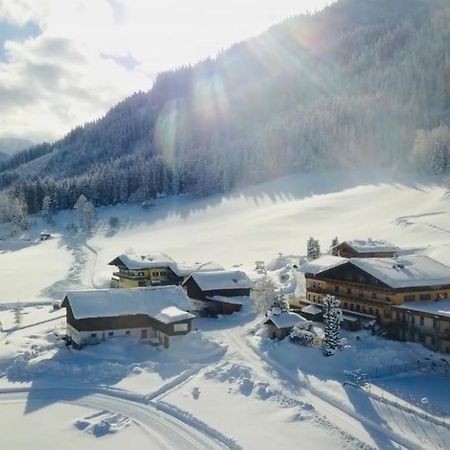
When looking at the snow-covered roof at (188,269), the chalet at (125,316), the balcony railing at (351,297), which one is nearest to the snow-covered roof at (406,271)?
the balcony railing at (351,297)

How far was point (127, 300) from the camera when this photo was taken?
4672 centimetres

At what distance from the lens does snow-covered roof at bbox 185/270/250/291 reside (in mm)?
56381

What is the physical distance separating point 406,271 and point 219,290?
18.9 m

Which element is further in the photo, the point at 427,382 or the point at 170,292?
the point at 170,292

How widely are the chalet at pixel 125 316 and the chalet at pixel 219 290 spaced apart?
8.03 m

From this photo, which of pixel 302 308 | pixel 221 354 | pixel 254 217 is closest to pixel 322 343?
pixel 221 354

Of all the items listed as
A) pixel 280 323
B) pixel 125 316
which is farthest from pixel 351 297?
pixel 125 316

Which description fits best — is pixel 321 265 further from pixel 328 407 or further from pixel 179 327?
pixel 328 407

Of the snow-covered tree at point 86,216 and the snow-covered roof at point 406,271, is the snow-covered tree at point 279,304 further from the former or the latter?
the snow-covered tree at point 86,216

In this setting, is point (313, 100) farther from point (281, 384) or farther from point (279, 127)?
point (281, 384)

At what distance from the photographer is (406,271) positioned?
4600 cm

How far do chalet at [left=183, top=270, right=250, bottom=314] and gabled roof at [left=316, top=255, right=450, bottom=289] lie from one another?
1244 cm

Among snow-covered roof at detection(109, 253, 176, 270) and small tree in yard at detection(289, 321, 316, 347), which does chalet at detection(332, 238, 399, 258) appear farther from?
snow-covered roof at detection(109, 253, 176, 270)

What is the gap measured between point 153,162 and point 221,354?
390 ft
